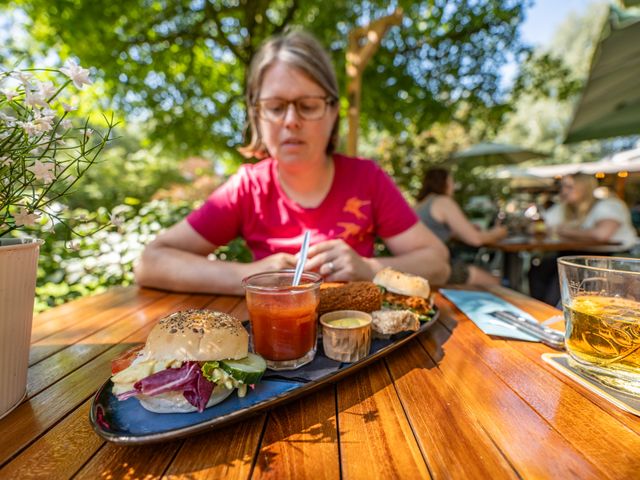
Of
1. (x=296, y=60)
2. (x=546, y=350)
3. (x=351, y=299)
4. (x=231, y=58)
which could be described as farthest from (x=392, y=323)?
(x=231, y=58)

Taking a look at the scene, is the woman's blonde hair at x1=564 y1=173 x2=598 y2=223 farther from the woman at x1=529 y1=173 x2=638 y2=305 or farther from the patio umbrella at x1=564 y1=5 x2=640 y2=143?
the patio umbrella at x1=564 y1=5 x2=640 y2=143

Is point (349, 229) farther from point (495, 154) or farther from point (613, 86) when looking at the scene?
point (495, 154)

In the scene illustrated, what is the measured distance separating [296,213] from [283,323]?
4.16ft

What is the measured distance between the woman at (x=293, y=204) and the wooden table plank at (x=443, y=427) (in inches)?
31.5

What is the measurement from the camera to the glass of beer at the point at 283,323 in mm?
958

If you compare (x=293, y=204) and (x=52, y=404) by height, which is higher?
(x=293, y=204)

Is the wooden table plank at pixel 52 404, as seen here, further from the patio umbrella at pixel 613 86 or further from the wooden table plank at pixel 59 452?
the patio umbrella at pixel 613 86

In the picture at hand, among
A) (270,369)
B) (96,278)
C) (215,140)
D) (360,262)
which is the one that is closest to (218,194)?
(360,262)

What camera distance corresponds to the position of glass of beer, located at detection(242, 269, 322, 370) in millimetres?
958

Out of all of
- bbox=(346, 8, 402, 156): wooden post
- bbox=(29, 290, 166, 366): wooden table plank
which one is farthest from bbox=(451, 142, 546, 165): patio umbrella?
bbox=(29, 290, 166, 366): wooden table plank

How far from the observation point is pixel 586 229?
4949 millimetres

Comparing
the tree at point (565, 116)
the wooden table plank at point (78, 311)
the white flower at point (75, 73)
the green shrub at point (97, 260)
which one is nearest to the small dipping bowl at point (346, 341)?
the white flower at point (75, 73)

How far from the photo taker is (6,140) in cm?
71

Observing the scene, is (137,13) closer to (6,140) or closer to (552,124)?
(6,140)
